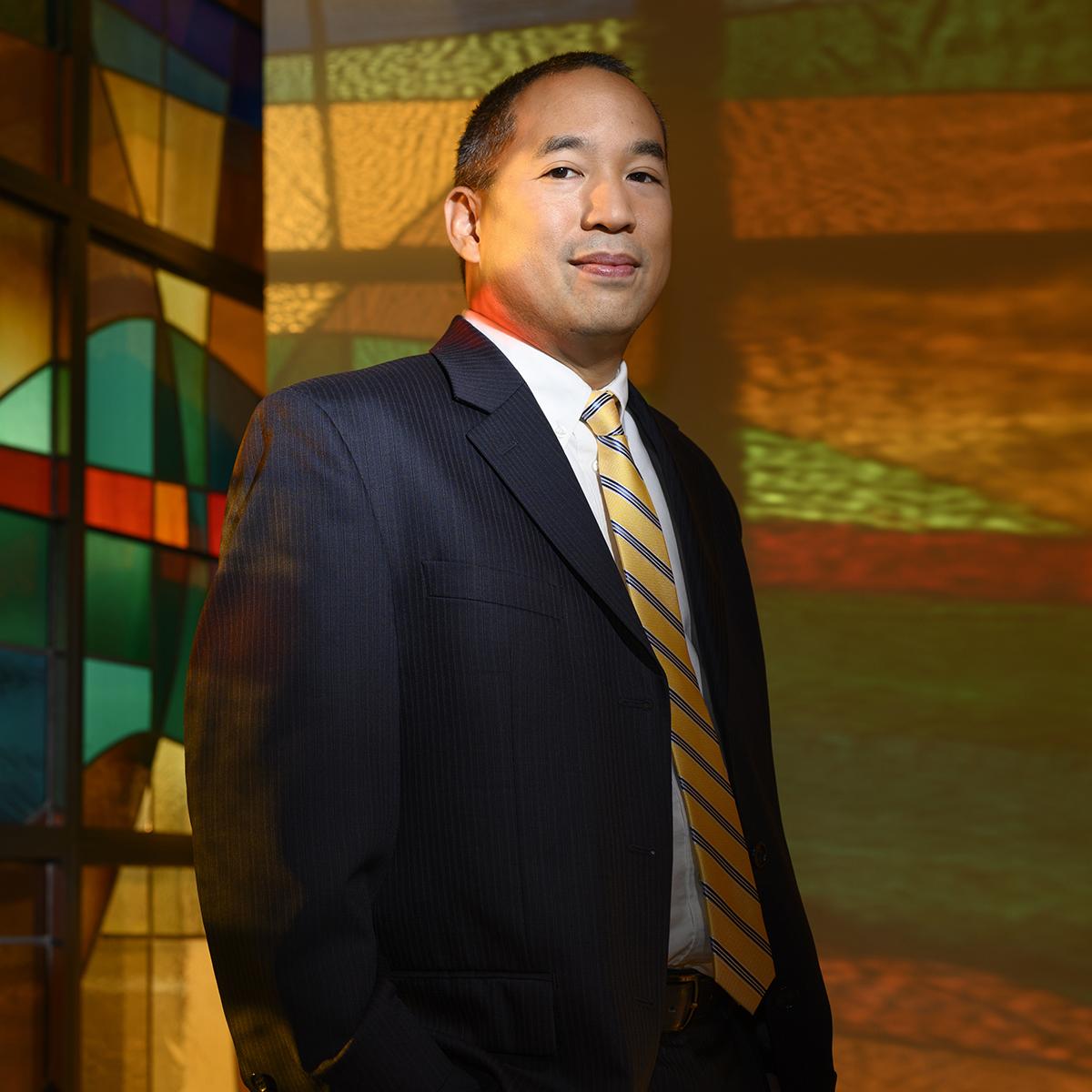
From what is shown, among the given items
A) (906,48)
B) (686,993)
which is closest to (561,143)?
(686,993)

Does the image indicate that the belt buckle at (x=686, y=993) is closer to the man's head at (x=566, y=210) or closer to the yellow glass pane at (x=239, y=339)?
the man's head at (x=566, y=210)

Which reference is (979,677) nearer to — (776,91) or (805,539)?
(805,539)

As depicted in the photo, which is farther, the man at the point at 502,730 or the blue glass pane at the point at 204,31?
the blue glass pane at the point at 204,31

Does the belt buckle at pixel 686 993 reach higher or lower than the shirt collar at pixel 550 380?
lower

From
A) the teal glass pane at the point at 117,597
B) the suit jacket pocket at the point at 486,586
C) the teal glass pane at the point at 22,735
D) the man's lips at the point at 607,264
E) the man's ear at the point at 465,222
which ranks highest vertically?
the man's ear at the point at 465,222

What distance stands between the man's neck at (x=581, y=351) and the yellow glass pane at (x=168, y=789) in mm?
2948

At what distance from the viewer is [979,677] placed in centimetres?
262

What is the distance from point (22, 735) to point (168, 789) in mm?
551

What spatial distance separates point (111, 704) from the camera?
419 centimetres

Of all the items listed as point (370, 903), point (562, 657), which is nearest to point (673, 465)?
point (562, 657)

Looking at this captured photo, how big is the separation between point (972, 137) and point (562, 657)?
5.62 ft

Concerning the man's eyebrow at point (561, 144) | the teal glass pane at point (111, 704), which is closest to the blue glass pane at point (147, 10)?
the teal glass pane at point (111, 704)

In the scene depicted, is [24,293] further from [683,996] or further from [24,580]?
[683,996]

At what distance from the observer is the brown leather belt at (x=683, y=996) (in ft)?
4.74
